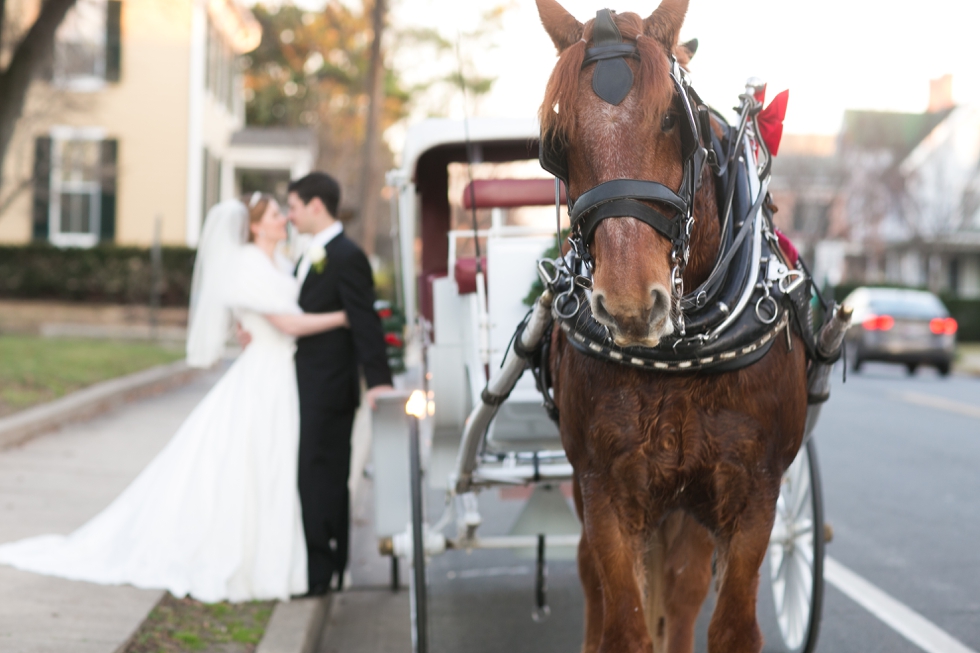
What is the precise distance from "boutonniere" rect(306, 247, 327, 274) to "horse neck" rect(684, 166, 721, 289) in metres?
2.95

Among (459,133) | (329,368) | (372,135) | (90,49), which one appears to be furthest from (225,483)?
(90,49)

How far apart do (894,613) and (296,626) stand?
3.06 meters

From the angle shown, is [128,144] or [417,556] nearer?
[417,556]

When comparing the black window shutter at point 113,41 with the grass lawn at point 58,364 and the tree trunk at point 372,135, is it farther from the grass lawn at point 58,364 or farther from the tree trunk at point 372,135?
the grass lawn at point 58,364

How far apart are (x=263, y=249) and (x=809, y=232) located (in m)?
44.0

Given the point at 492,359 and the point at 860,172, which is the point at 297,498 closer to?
the point at 492,359

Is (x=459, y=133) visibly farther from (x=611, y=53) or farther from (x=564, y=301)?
(x=611, y=53)

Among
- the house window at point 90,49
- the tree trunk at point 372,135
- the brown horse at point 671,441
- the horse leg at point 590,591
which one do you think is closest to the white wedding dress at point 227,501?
the horse leg at point 590,591

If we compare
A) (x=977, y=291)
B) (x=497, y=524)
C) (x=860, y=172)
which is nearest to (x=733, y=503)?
(x=497, y=524)

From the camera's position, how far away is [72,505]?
711 cm

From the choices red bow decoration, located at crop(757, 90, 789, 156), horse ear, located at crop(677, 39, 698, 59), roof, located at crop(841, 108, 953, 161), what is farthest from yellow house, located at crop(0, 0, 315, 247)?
roof, located at crop(841, 108, 953, 161)

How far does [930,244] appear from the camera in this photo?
42.0 m

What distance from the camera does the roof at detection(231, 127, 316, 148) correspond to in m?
30.4

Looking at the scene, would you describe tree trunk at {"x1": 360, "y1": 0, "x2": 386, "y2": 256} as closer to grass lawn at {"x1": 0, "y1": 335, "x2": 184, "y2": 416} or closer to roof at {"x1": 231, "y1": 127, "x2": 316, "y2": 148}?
grass lawn at {"x1": 0, "y1": 335, "x2": 184, "y2": 416}
